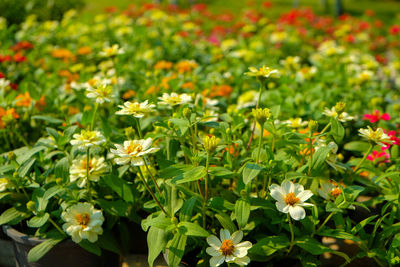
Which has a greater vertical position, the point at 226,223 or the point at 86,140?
the point at 86,140

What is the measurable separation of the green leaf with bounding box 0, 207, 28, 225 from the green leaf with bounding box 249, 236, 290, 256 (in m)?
0.70

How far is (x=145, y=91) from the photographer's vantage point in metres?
1.81

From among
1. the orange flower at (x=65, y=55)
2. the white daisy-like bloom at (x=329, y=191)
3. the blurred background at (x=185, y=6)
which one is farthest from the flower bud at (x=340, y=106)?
the blurred background at (x=185, y=6)

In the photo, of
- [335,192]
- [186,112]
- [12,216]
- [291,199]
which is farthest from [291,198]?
[12,216]

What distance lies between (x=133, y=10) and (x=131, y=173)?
10.8 ft

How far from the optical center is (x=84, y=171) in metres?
1.17

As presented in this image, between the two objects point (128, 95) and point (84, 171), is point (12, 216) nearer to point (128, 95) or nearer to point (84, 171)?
point (84, 171)

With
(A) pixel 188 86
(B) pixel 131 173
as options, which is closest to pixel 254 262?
(B) pixel 131 173

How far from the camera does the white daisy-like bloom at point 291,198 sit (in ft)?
3.02

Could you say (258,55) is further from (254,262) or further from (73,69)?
(254,262)

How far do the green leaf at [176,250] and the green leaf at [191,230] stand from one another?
3 cm

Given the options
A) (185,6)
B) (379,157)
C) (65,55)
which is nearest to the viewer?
(379,157)

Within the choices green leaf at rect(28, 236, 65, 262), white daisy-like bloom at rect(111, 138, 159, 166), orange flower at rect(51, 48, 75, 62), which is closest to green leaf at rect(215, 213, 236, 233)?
white daisy-like bloom at rect(111, 138, 159, 166)

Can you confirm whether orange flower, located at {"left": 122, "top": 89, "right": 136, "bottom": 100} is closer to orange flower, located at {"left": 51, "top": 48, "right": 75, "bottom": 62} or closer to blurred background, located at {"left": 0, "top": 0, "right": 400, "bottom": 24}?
orange flower, located at {"left": 51, "top": 48, "right": 75, "bottom": 62}
